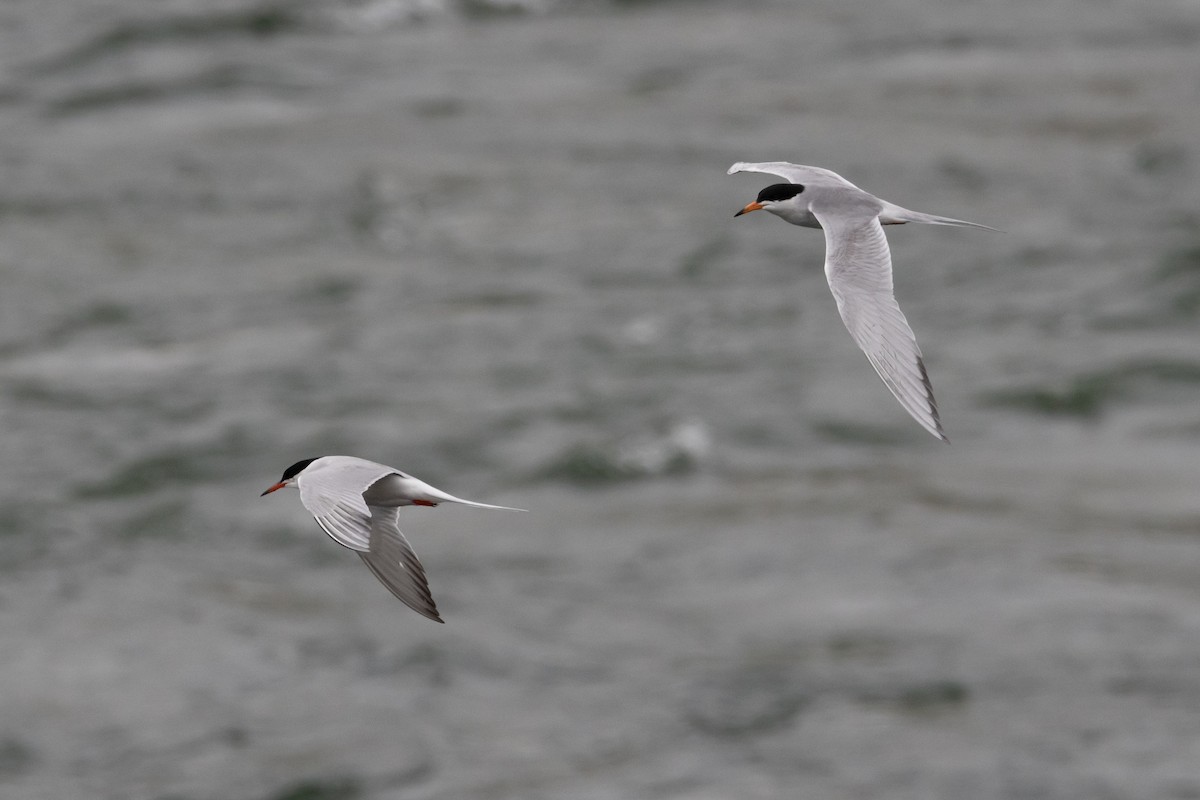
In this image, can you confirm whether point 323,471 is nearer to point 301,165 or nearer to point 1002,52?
point 301,165

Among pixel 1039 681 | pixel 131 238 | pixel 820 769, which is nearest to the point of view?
pixel 820 769

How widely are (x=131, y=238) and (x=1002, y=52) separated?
16200 mm

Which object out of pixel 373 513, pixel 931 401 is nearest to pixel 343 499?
pixel 373 513

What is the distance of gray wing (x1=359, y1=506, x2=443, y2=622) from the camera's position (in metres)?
3.73

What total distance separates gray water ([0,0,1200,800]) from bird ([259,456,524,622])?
14.4m

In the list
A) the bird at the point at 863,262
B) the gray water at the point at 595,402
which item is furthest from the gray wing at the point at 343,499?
the gray water at the point at 595,402

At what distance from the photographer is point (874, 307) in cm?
424

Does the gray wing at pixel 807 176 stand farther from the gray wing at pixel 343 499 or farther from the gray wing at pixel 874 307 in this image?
the gray wing at pixel 343 499

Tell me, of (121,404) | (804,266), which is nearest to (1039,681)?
(804,266)

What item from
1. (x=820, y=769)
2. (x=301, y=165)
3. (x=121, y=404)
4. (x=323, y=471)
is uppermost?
(x=323, y=471)

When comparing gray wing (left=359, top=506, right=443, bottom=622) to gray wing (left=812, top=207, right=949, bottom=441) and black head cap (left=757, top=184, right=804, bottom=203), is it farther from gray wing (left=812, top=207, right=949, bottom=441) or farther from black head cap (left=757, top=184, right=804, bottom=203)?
black head cap (left=757, top=184, right=804, bottom=203)

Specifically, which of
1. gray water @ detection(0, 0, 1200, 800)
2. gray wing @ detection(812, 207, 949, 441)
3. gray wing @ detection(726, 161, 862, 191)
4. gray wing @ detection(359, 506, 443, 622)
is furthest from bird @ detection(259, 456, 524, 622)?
gray water @ detection(0, 0, 1200, 800)

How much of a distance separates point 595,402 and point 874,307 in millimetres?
21677

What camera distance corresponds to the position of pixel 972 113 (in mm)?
31281
